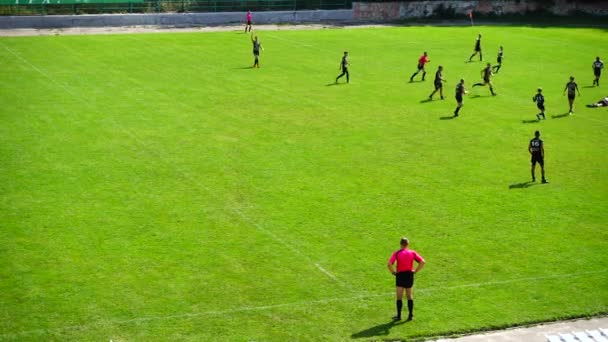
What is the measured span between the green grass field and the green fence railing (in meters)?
21.6

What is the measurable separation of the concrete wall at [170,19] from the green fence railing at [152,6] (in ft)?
7.51

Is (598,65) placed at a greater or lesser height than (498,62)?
greater

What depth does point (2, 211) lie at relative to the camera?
86.6ft

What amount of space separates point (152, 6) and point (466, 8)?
30.1 meters

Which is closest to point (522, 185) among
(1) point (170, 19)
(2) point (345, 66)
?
(2) point (345, 66)

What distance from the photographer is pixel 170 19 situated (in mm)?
73188

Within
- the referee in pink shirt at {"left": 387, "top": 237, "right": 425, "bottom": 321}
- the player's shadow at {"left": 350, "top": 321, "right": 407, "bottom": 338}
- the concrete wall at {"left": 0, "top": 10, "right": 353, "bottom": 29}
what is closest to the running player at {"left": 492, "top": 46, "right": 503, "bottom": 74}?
the concrete wall at {"left": 0, "top": 10, "right": 353, "bottom": 29}

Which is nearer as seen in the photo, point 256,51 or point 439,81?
point 439,81

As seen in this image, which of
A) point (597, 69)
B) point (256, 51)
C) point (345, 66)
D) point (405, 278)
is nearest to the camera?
point (405, 278)

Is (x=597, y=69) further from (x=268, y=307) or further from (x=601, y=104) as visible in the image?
(x=268, y=307)

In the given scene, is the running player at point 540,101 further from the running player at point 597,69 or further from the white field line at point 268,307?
the white field line at point 268,307

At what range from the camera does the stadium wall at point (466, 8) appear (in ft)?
260

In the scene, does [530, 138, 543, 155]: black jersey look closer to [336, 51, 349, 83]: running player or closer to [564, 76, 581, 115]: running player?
[564, 76, 581, 115]: running player

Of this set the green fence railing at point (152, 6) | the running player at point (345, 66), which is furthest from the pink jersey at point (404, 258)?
the green fence railing at point (152, 6)
